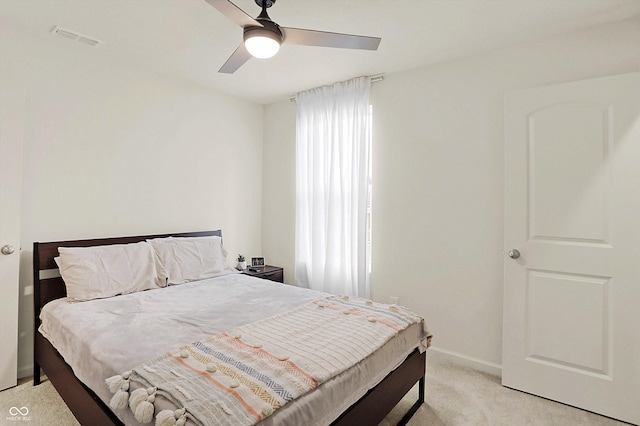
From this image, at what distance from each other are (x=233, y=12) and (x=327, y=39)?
52 cm

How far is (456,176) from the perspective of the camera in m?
2.94

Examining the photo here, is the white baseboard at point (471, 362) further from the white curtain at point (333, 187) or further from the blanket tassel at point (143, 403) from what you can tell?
the blanket tassel at point (143, 403)

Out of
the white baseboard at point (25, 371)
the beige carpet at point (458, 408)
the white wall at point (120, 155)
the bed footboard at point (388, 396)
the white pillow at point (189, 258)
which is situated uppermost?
the white wall at point (120, 155)

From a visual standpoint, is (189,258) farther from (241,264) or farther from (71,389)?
(71,389)

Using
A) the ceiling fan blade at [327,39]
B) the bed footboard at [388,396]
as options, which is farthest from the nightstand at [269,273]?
the ceiling fan blade at [327,39]

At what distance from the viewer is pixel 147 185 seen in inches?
128

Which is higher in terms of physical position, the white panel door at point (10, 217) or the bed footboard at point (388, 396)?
the white panel door at point (10, 217)

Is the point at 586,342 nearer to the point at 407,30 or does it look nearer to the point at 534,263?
the point at 534,263

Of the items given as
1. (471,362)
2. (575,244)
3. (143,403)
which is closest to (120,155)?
(143,403)

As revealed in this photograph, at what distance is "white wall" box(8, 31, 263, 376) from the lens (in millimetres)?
2615

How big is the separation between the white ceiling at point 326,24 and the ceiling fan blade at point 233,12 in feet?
1.63

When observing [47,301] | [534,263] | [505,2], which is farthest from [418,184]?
[47,301]

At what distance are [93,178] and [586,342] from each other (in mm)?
3853

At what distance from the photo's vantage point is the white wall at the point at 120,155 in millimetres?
2615
